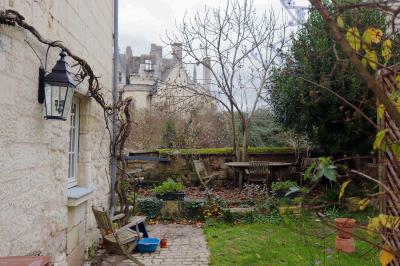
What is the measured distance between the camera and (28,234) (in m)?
3.30

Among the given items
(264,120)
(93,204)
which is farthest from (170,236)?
(264,120)

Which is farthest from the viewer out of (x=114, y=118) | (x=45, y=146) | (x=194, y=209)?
(x=194, y=209)

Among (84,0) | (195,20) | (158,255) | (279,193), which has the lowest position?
(158,255)

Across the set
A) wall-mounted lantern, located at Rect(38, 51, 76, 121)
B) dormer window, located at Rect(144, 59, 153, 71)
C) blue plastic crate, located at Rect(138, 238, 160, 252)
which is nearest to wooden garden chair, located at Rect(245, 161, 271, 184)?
blue plastic crate, located at Rect(138, 238, 160, 252)

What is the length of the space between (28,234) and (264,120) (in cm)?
1226

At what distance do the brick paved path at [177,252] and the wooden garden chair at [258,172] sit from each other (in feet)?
9.85

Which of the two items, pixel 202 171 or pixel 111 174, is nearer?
pixel 111 174

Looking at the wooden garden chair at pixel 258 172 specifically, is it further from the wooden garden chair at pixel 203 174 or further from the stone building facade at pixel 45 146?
the stone building facade at pixel 45 146

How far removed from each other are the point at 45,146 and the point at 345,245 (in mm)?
4186

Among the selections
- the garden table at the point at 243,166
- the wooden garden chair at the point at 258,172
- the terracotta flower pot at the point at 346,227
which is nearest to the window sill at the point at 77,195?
the terracotta flower pot at the point at 346,227

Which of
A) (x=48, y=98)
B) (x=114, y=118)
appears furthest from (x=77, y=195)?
(x=114, y=118)

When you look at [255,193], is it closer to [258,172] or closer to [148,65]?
[258,172]

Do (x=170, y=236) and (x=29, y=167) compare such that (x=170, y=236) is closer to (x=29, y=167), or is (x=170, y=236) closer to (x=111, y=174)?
(x=111, y=174)

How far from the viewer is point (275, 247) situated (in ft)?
20.0
